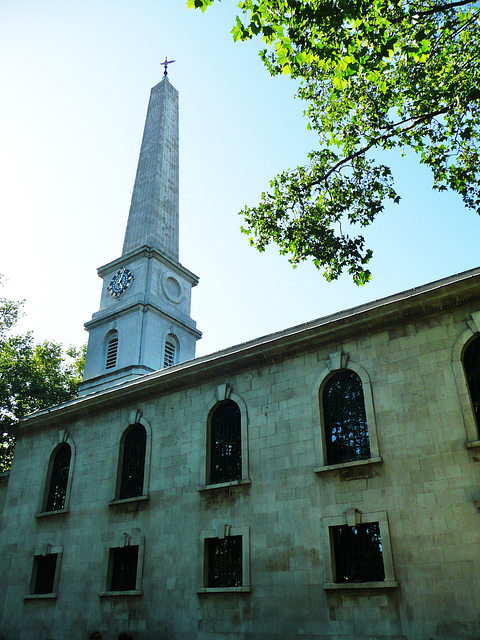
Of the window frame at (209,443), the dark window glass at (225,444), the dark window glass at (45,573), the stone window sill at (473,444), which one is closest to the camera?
the stone window sill at (473,444)

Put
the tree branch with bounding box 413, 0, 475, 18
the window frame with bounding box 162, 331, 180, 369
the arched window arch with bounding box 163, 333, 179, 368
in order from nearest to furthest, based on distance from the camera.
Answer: the tree branch with bounding box 413, 0, 475, 18, the arched window arch with bounding box 163, 333, 179, 368, the window frame with bounding box 162, 331, 180, 369

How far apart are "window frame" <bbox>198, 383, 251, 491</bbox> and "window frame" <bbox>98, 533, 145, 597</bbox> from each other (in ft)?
10.3

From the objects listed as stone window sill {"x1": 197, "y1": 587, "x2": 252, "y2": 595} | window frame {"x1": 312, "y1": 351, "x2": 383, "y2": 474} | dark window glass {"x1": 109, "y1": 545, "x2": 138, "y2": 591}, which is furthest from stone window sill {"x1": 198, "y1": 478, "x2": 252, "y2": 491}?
dark window glass {"x1": 109, "y1": 545, "x2": 138, "y2": 591}

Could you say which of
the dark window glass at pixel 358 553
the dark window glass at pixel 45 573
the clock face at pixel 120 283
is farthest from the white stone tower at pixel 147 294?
the dark window glass at pixel 358 553

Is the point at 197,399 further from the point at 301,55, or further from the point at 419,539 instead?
the point at 301,55

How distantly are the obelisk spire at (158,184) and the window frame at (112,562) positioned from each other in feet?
69.9

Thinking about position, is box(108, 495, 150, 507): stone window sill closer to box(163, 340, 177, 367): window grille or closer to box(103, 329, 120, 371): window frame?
box(103, 329, 120, 371): window frame

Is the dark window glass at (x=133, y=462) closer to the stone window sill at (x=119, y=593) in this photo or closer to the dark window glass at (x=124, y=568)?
the dark window glass at (x=124, y=568)

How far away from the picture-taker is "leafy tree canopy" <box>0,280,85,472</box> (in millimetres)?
34969

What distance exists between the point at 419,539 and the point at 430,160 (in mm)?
9576

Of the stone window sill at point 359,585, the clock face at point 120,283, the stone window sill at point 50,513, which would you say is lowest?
the stone window sill at point 359,585

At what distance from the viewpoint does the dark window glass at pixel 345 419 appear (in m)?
15.5

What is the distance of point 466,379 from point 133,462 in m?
12.3

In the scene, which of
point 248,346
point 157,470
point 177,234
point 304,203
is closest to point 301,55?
point 304,203
